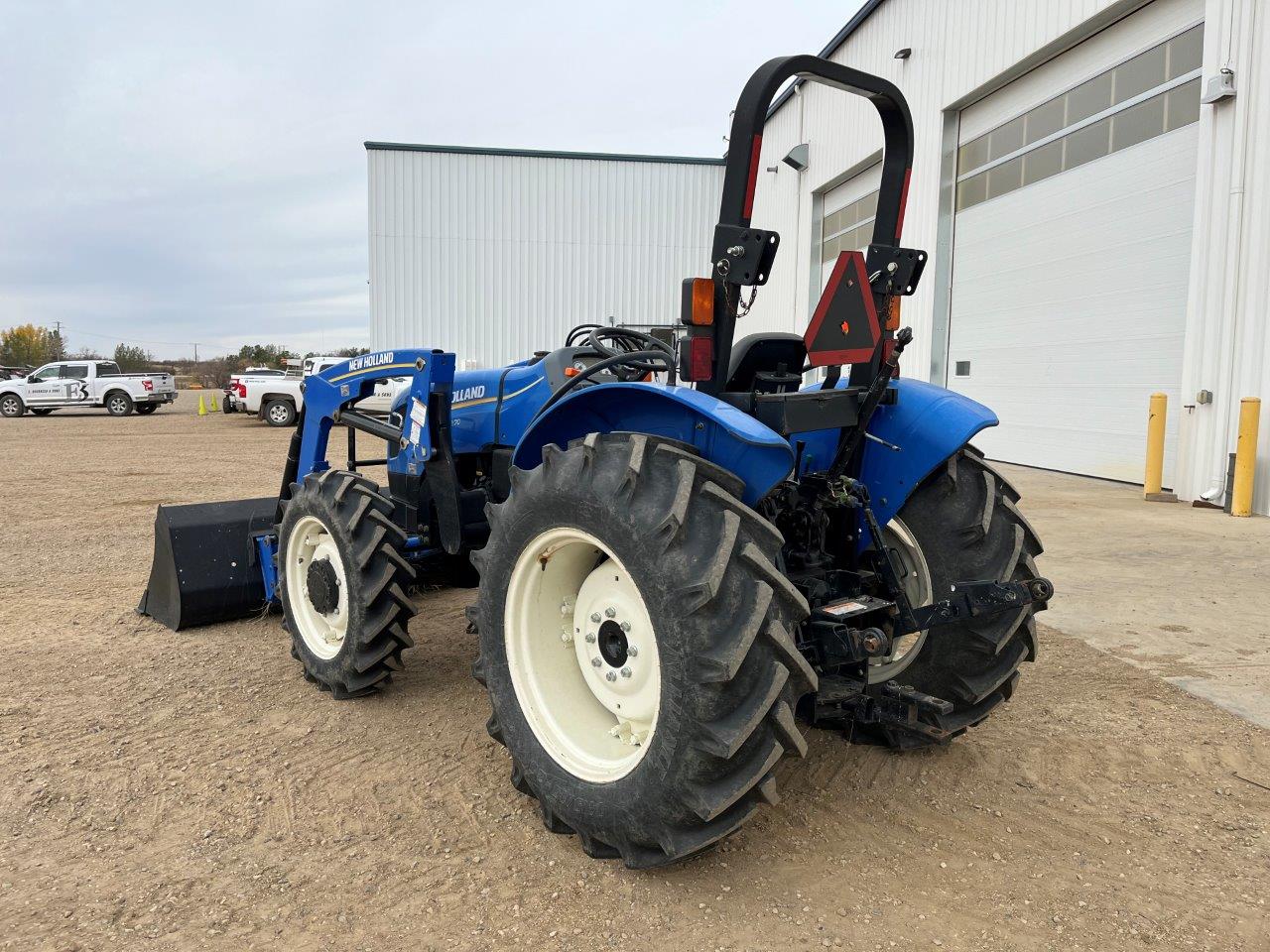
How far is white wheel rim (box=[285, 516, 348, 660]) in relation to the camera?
12.7 feet

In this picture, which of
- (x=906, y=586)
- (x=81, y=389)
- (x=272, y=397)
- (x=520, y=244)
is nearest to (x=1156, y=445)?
(x=906, y=586)

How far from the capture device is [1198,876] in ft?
8.17

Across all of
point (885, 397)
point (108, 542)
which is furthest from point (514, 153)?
point (885, 397)

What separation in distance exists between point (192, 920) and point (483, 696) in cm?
169

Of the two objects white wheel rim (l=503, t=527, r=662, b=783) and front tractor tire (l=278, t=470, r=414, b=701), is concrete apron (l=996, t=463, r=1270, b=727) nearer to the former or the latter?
white wheel rim (l=503, t=527, r=662, b=783)

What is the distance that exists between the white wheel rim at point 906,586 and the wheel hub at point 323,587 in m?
2.28

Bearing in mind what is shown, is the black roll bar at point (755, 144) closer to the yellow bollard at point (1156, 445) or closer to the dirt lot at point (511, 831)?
the dirt lot at point (511, 831)

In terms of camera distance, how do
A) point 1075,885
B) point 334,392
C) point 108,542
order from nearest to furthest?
point 1075,885
point 334,392
point 108,542

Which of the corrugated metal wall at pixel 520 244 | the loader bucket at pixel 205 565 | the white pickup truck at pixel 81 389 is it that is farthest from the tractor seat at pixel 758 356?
the white pickup truck at pixel 81 389

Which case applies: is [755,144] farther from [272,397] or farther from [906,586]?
[272,397]

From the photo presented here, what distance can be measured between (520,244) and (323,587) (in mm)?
23156

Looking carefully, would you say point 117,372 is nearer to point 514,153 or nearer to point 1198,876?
point 514,153

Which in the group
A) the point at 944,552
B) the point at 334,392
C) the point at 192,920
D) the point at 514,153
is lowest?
the point at 192,920

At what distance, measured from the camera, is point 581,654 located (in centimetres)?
273
